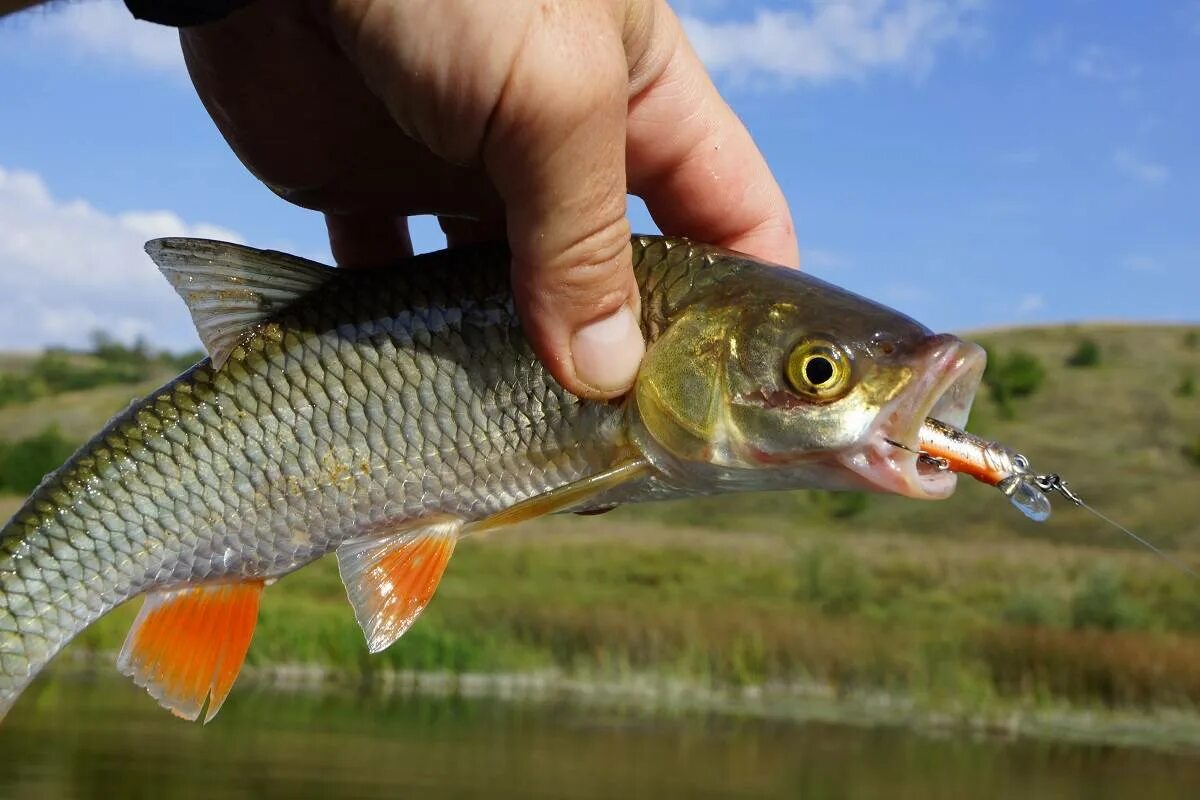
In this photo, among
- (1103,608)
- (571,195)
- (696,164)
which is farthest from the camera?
(1103,608)

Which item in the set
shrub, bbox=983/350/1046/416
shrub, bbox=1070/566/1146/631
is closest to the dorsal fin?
shrub, bbox=1070/566/1146/631

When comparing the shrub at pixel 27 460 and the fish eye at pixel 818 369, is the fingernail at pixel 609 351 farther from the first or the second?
the shrub at pixel 27 460

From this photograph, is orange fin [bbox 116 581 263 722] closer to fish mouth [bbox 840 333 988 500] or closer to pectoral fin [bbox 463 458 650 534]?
pectoral fin [bbox 463 458 650 534]

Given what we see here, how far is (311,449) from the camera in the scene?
3609 millimetres

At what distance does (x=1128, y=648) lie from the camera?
86.9 ft

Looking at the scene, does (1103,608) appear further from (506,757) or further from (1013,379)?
(1013,379)

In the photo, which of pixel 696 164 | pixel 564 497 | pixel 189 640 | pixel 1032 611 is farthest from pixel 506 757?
pixel 564 497

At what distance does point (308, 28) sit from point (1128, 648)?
26.2m

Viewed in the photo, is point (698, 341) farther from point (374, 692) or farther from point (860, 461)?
point (374, 692)

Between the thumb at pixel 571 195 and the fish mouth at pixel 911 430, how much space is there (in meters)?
0.68

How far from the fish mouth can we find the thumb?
677 mm

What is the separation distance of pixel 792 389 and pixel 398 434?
1.08 m

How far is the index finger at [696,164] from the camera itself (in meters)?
4.37

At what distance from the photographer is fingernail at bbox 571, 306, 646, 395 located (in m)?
3.45
